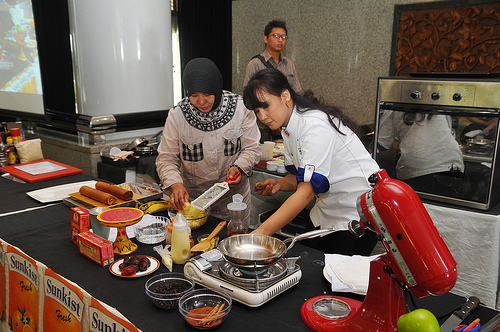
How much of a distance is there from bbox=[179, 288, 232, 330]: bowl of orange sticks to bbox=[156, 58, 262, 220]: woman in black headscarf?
2.99 ft

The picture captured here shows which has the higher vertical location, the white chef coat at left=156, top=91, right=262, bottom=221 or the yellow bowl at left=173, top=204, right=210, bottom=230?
the white chef coat at left=156, top=91, right=262, bottom=221

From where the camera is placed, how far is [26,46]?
14.2ft

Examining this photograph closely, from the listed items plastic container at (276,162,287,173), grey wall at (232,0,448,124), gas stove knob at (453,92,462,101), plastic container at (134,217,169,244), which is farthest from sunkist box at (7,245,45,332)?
grey wall at (232,0,448,124)

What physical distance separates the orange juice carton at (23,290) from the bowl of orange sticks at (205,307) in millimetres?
638

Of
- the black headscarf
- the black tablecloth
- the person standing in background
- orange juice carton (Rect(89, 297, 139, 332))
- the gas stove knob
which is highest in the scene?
the person standing in background

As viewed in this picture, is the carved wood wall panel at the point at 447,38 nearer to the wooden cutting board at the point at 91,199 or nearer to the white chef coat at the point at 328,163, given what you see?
the white chef coat at the point at 328,163

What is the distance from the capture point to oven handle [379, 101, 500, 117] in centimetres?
211

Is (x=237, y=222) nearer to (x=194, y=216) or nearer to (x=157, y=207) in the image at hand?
(x=194, y=216)

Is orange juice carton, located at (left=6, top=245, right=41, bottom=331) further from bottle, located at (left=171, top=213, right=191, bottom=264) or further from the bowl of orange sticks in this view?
the bowl of orange sticks

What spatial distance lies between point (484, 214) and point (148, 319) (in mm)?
1970

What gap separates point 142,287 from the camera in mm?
1280

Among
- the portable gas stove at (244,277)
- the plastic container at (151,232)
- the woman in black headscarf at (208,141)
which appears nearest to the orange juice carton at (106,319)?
the portable gas stove at (244,277)

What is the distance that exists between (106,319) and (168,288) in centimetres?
20

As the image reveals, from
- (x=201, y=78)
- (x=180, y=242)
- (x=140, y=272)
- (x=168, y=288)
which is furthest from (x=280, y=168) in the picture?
(x=168, y=288)
